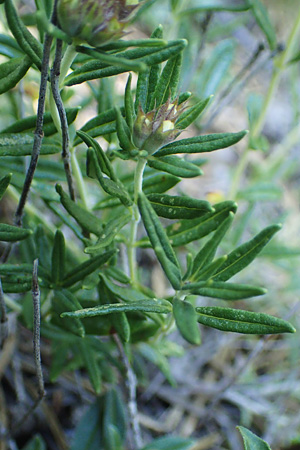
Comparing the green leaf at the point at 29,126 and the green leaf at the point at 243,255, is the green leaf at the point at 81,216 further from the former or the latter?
the green leaf at the point at 243,255

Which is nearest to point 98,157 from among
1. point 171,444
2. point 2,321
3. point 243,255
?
point 243,255

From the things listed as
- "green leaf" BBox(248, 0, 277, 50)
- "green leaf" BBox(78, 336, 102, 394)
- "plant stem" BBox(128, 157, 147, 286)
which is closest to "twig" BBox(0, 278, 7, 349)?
"green leaf" BBox(78, 336, 102, 394)

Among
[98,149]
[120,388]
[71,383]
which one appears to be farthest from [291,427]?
[98,149]

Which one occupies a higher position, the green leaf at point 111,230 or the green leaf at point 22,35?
the green leaf at point 22,35

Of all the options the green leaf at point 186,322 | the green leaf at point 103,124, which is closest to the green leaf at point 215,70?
the green leaf at point 103,124

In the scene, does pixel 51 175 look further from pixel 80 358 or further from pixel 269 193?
pixel 269 193

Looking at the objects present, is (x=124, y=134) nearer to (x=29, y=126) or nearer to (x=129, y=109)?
(x=129, y=109)
